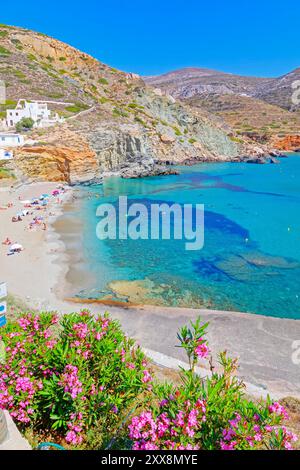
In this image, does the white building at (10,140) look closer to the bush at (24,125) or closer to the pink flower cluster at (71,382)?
the bush at (24,125)

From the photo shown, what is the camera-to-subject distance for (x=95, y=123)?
66500 mm

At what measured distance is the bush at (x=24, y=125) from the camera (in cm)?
5850

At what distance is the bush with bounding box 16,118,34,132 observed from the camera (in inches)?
2303

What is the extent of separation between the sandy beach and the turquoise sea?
5.84ft

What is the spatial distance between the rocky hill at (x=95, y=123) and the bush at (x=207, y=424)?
49.7 m

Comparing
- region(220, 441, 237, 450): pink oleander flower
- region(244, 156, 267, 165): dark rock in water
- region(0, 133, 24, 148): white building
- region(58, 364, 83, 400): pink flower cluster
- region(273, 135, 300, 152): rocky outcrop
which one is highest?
region(273, 135, 300, 152): rocky outcrop

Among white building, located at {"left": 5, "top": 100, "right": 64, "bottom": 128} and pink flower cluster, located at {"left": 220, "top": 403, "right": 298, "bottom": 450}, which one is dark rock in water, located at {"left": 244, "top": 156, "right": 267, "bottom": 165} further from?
pink flower cluster, located at {"left": 220, "top": 403, "right": 298, "bottom": 450}

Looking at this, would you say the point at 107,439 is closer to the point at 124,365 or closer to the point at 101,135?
the point at 124,365

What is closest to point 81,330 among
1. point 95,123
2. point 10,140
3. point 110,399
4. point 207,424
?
point 110,399

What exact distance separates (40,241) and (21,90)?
63.7 meters

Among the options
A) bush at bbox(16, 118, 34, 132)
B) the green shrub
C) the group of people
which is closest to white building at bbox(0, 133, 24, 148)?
bush at bbox(16, 118, 34, 132)

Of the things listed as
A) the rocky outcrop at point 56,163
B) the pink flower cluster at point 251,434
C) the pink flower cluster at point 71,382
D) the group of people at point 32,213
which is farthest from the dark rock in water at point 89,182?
the pink flower cluster at point 251,434

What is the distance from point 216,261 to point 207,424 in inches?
760

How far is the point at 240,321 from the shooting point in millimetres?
15117
